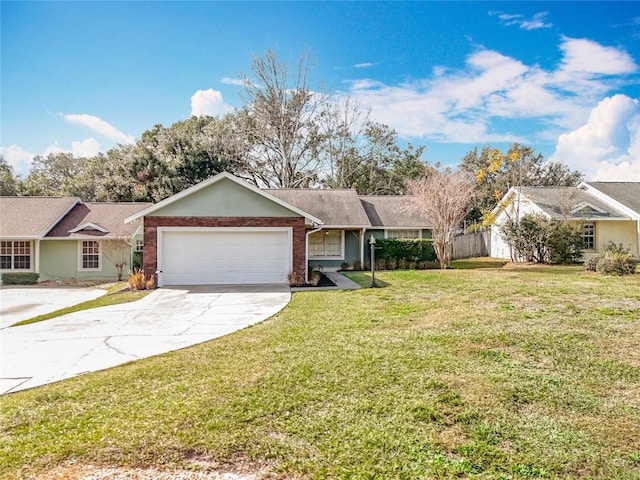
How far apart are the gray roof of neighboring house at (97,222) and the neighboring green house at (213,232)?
45 mm

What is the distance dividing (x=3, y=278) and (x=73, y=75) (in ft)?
37.2

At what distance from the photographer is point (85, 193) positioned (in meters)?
33.2

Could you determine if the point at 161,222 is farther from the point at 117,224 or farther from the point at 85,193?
the point at 85,193

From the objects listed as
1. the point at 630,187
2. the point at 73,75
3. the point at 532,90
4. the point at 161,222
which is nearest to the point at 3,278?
the point at 161,222

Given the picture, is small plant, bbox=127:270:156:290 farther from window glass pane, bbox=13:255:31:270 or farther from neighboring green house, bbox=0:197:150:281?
window glass pane, bbox=13:255:31:270

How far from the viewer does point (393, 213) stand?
879 inches

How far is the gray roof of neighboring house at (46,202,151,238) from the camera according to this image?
18109 mm

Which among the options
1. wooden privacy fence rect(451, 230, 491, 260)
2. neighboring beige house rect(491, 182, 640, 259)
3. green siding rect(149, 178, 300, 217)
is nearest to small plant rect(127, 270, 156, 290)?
green siding rect(149, 178, 300, 217)

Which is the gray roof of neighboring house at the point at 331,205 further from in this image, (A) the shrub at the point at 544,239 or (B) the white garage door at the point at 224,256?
(A) the shrub at the point at 544,239

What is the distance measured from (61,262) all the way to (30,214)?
10.8 feet

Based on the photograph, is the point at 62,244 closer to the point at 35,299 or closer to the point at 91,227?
the point at 91,227

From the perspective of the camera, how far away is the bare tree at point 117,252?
1803 centimetres

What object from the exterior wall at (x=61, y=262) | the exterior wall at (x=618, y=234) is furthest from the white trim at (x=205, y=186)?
the exterior wall at (x=618, y=234)

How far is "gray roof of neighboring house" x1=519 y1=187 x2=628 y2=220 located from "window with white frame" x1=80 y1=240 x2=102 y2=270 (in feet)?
77.0
